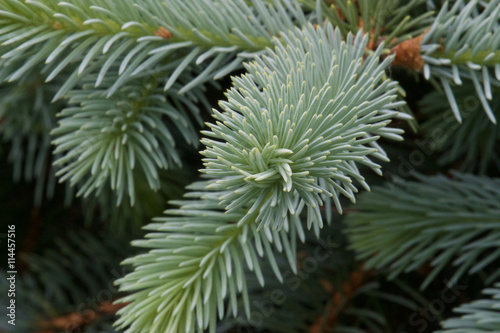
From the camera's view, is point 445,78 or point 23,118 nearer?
point 445,78

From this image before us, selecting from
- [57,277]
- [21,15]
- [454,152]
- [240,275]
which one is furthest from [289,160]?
[57,277]

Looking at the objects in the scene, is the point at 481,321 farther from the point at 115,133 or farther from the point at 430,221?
the point at 115,133

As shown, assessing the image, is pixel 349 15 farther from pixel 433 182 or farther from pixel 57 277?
pixel 57 277

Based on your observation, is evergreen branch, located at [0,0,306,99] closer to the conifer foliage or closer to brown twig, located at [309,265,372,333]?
the conifer foliage

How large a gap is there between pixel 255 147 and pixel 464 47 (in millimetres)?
218

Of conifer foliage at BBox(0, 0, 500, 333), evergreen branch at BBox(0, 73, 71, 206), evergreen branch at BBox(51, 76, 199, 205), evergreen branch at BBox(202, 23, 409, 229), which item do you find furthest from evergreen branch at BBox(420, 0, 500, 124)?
evergreen branch at BBox(0, 73, 71, 206)

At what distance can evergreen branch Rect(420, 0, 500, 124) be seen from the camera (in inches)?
14.2

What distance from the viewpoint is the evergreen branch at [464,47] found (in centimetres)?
36

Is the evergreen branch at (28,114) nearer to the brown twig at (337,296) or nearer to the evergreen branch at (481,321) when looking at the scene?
the brown twig at (337,296)

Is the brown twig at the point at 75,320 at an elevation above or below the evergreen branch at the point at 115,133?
below

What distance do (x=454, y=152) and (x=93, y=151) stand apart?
0.38 meters

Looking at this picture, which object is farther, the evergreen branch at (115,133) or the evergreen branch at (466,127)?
the evergreen branch at (466,127)

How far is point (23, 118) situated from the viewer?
20.6 inches

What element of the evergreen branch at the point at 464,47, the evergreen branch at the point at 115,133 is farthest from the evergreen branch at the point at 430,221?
the evergreen branch at the point at 115,133
